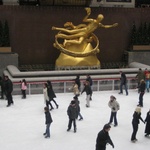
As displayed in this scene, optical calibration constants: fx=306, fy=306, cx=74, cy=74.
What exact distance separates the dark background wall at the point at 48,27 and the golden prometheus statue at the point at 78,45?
1531 mm

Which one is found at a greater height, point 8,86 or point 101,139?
point 101,139

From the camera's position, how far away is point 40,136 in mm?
8750

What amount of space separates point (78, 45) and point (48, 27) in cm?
262

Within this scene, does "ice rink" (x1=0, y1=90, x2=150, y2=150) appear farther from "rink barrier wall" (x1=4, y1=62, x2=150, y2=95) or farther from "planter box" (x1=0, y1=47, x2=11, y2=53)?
"planter box" (x1=0, y1=47, x2=11, y2=53)

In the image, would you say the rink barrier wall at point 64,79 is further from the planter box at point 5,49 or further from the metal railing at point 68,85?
the planter box at point 5,49

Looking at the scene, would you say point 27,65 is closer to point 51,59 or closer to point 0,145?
point 51,59

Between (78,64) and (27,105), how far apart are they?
213 inches

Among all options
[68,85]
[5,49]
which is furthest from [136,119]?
[5,49]

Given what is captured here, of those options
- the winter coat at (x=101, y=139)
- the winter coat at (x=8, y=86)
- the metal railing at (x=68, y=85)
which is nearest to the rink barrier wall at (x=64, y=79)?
the metal railing at (x=68, y=85)

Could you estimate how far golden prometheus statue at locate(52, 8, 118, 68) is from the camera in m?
16.6

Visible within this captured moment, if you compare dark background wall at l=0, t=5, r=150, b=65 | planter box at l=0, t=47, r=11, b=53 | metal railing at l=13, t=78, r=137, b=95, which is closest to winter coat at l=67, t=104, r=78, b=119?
metal railing at l=13, t=78, r=137, b=95

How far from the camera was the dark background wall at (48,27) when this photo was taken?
18.0 m

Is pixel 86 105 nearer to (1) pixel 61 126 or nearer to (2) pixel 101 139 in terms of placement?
(1) pixel 61 126

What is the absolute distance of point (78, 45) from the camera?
1698cm
